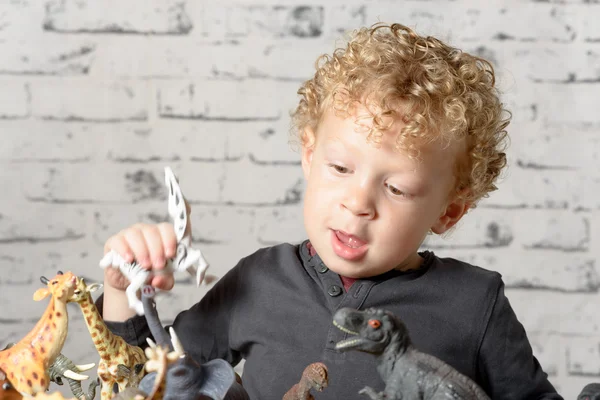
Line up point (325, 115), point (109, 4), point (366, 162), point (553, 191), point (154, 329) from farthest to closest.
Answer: point (553, 191) < point (109, 4) < point (325, 115) < point (366, 162) < point (154, 329)

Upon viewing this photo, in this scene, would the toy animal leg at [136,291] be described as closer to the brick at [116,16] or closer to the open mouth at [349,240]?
the open mouth at [349,240]

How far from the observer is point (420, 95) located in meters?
0.92

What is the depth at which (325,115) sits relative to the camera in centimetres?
98

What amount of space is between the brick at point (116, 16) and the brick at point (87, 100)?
11 centimetres

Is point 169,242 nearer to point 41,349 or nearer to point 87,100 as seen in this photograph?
point 41,349

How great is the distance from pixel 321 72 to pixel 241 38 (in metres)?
0.71

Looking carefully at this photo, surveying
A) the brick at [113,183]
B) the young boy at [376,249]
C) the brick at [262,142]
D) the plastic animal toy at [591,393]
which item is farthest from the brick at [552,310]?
the plastic animal toy at [591,393]

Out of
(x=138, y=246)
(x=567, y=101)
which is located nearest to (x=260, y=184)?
(x=567, y=101)

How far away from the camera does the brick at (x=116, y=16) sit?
5.61 ft

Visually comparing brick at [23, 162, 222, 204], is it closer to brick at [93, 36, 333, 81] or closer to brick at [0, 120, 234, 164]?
brick at [0, 120, 234, 164]

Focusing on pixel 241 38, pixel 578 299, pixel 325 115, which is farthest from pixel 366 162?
pixel 578 299

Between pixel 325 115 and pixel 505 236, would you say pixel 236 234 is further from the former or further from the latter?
pixel 325 115

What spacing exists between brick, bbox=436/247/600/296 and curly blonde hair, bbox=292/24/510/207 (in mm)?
810

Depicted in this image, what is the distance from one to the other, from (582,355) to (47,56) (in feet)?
4.47
